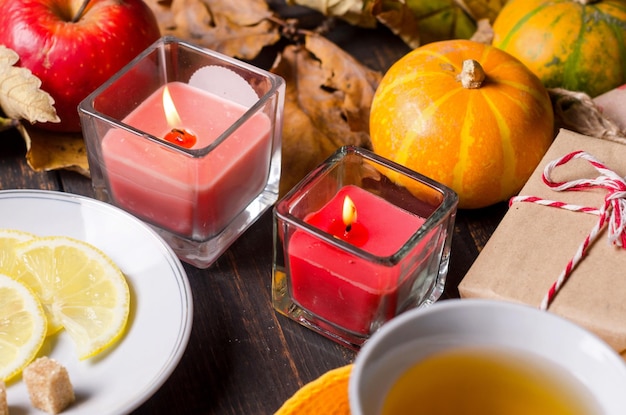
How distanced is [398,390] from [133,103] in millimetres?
631

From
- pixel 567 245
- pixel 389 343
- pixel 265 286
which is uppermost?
pixel 389 343

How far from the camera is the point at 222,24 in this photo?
1.38 meters

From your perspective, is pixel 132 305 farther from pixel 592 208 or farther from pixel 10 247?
pixel 592 208

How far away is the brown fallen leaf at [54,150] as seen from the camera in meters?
1.17

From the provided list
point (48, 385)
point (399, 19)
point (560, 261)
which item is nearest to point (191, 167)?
point (48, 385)

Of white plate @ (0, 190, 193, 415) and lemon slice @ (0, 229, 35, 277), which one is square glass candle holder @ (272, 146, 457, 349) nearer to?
white plate @ (0, 190, 193, 415)

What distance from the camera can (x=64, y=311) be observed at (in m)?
0.94

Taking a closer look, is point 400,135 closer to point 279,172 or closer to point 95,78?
point 279,172

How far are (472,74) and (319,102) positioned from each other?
0.28 metres

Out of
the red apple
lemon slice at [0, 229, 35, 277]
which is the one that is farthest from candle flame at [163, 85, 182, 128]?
lemon slice at [0, 229, 35, 277]

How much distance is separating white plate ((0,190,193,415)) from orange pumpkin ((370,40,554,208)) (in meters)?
0.34

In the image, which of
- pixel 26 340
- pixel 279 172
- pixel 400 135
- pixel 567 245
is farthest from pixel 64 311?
pixel 567 245

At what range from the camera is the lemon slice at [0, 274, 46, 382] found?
88 cm

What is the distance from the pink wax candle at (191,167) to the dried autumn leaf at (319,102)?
0.28 feet
